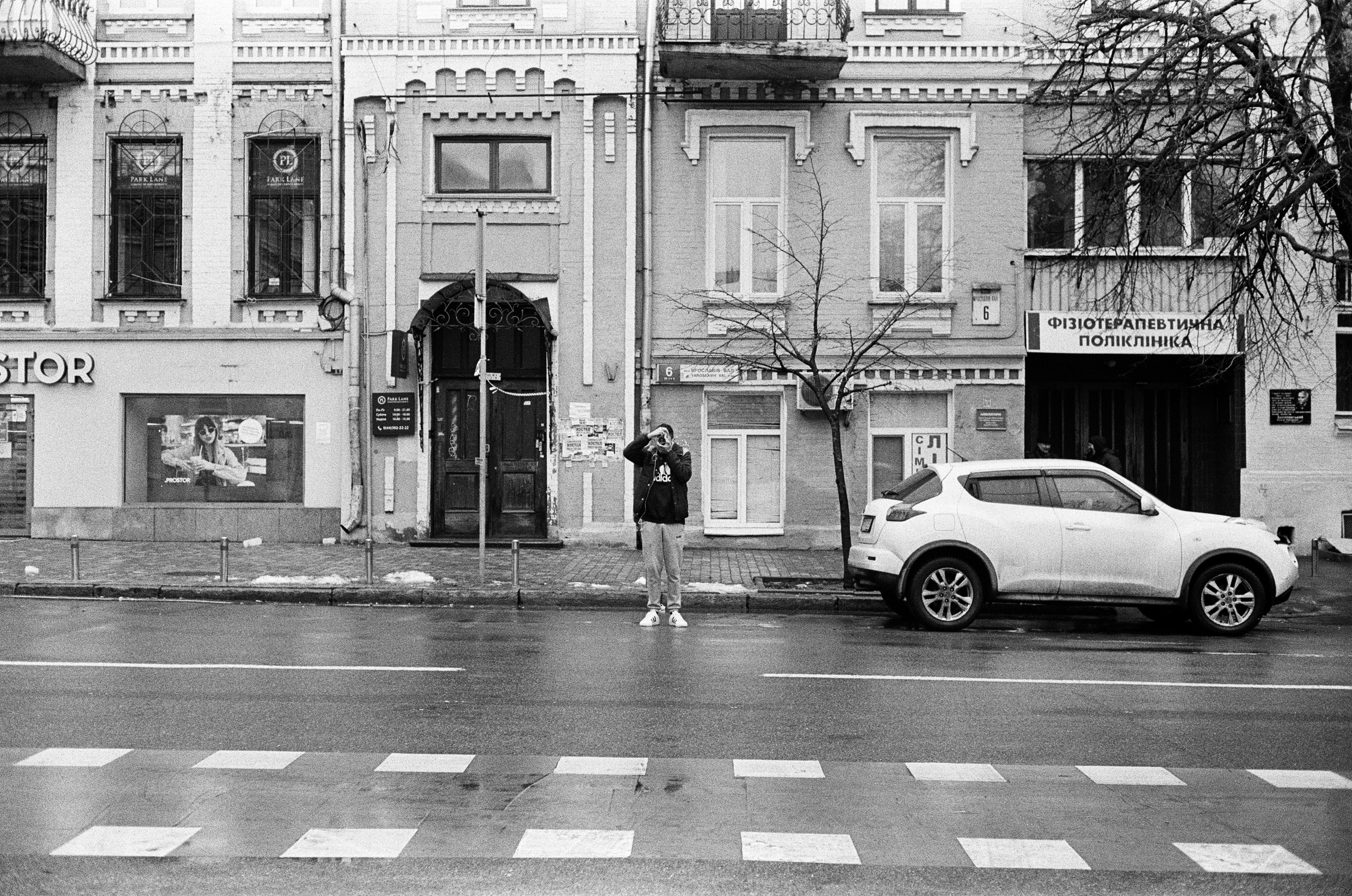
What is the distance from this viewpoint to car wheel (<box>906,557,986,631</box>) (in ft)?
42.4

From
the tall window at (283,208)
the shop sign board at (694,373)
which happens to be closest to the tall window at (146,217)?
the tall window at (283,208)

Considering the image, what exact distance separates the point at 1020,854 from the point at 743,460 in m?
15.0

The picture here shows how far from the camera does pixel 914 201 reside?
2019 centimetres

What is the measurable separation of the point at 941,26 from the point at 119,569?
13384 millimetres

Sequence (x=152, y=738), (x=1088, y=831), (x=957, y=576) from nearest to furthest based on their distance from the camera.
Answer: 1. (x=1088, y=831)
2. (x=152, y=738)
3. (x=957, y=576)

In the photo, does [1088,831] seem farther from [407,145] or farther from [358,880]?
[407,145]

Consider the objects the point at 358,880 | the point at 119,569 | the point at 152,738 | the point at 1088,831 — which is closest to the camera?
the point at 358,880

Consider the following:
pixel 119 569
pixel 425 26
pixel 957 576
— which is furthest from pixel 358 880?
Result: pixel 425 26

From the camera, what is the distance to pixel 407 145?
2002 cm

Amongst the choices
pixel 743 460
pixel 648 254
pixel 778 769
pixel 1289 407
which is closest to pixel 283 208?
pixel 648 254

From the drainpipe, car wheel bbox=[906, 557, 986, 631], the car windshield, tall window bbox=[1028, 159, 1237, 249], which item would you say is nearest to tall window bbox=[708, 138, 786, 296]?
the drainpipe

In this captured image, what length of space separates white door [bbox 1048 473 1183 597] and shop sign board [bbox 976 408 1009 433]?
7008mm

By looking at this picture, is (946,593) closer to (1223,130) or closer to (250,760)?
(1223,130)

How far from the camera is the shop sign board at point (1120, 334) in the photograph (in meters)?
19.8
